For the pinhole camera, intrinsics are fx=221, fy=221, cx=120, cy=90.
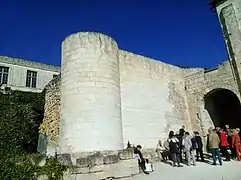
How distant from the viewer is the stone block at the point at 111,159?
5961 millimetres

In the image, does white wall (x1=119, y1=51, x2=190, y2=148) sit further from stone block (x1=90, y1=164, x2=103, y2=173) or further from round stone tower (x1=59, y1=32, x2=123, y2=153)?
stone block (x1=90, y1=164, x2=103, y2=173)

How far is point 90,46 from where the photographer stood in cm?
827

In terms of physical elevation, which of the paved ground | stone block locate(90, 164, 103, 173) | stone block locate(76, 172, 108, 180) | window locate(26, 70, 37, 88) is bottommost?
the paved ground

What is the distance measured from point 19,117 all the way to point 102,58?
641 cm

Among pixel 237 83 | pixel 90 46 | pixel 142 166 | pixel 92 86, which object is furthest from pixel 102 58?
pixel 237 83

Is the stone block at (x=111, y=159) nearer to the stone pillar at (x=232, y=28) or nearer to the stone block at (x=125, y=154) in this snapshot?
the stone block at (x=125, y=154)

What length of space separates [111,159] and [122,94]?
376 cm

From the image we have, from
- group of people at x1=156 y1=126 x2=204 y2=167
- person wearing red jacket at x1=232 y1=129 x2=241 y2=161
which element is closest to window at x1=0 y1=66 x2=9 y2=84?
group of people at x1=156 y1=126 x2=204 y2=167

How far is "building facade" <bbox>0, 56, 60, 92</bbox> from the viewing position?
2191 cm

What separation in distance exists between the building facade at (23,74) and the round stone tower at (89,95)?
15.7 meters

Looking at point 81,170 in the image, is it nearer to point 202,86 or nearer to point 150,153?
point 150,153

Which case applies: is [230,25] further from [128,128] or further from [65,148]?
[65,148]

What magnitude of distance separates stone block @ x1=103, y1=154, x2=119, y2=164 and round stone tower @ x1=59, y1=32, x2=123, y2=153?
3.33ft

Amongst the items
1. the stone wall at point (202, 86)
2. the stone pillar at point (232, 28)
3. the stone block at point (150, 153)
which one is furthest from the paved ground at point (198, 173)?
the stone pillar at point (232, 28)
